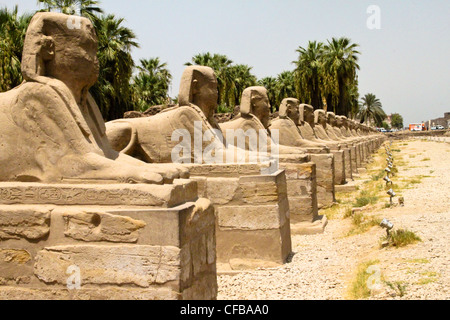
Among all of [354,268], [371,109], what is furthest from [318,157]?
[371,109]

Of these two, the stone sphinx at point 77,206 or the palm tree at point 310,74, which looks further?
the palm tree at point 310,74

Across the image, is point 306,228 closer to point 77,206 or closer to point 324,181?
point 324,181

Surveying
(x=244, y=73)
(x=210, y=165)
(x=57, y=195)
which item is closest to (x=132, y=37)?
(x=244, y=73)

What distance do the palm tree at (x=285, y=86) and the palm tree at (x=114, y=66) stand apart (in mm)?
15465

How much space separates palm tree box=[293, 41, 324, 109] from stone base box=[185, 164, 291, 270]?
24.2m

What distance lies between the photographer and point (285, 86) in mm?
32500

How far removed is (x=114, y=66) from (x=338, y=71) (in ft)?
48.8

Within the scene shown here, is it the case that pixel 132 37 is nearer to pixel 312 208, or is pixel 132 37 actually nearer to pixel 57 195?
pixel 312 208

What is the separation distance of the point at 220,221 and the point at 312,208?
269 cm

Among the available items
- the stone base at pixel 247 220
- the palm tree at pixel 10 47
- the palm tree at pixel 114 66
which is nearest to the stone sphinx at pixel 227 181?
the stone base at pixel 247 220

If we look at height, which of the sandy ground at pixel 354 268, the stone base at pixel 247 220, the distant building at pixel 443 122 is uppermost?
the distant building at pixel 443 122

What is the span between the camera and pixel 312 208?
8.02 meters

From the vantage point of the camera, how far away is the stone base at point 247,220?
5.71 m

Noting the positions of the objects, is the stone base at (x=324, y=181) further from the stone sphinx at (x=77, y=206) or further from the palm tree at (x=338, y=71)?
the palm tree at (x=338, y=71)
